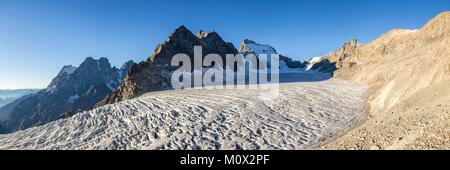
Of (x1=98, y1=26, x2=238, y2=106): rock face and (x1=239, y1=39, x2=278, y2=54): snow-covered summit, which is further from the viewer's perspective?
(x1=239, y1=39, x2=278, y2=54): snow-covered summit

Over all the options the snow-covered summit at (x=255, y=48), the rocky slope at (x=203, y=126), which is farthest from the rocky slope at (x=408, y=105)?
the snow-covered summit at (x=255, y=48)

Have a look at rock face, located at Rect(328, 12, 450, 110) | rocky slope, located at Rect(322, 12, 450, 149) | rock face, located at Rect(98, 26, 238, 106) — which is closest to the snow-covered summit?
rock face, located at Rect(98, 26, 238, 106)

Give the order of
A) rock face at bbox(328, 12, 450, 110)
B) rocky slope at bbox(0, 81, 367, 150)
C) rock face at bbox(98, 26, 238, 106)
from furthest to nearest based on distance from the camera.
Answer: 1. rock face at bbox(98, 26, 238, 106)
2. rock face at bbox(328, 12, 450, 110)
3. rocky slope at bbox(0, 81, 367, 150)

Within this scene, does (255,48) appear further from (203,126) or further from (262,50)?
(203,126)

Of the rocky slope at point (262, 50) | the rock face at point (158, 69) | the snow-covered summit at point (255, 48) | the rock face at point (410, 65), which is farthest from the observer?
the snow-covered summit at point (255, 48)

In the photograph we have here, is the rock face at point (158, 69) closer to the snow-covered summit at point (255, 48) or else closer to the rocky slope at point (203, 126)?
the rocky slope at point (203, 126)

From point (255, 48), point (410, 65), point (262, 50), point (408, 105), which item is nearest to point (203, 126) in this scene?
point (408, 105)

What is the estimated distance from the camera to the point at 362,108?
27.0 meters

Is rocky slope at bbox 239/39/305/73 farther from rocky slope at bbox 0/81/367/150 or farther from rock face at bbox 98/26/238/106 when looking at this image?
rocky slope at bbox 0/81/367/150

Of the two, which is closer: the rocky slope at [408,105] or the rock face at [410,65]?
the rocky slope at [408,105]

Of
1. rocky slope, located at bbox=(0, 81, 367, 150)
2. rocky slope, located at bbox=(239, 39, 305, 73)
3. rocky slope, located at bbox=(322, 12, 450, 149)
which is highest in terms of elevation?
rocky slope, located at bbox=(239, 39, 305, 73)

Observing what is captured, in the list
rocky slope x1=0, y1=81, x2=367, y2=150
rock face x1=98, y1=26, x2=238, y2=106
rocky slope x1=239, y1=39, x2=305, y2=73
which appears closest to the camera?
rocky slope x1=0, y1=81, x2=367, y2=150
